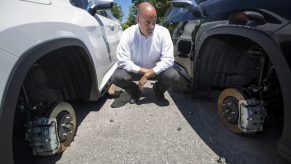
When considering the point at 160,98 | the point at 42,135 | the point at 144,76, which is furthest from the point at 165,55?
the point at 42,135

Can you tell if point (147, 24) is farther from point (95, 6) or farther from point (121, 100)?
point (121, 100)

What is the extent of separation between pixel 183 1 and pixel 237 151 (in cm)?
148

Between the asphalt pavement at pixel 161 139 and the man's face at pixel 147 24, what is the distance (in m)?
0.97

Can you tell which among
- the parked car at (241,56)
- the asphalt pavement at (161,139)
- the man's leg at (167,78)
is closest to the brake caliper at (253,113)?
the parked car at (241,56)

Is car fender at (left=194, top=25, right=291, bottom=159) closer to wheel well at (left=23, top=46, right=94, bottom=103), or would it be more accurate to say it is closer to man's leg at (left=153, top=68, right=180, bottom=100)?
wheel well at (left=23, top=46, right=94, bottom=103)

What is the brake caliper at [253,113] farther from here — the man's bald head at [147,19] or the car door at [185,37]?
the man's bald head at [147,19]

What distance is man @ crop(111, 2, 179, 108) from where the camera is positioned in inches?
133

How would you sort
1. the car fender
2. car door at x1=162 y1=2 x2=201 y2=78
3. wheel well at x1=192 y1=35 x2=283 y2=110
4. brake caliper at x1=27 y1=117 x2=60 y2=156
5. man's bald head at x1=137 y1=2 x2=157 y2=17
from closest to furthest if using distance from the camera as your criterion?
the car fender
brake caliper at x1=27 y1=117 x2=60 y2=156
wheel well at x1=192 y1=35 x2=283 y2=110
car door at x1=162 y1=2 x2=201 y2=78
man's bald head at x1=137 y1=2 x2=157 y2=17

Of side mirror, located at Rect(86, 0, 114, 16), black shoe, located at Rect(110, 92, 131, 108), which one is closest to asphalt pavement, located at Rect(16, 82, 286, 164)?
black shoe, located at Rect(110, 92, 131, 108)

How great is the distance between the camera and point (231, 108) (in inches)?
97.3

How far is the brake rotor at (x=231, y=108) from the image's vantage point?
2.37 meters

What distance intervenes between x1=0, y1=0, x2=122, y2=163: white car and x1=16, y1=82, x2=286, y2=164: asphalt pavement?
0.28m

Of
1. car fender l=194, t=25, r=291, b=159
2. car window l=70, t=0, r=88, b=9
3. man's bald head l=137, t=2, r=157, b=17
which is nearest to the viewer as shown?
car fender l=194, t=25, r=291, b=159

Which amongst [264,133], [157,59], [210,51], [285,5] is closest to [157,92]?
[157,59]
